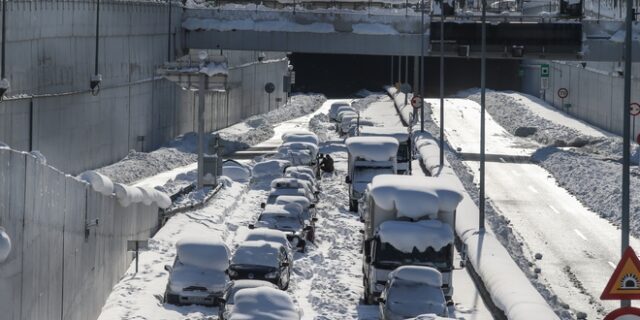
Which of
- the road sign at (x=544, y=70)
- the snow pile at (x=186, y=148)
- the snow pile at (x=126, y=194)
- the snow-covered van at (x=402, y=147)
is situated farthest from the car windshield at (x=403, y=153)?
the road sign at (x=544, y=70)

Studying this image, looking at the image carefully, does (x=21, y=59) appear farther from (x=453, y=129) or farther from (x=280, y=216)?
(x=453, y=129)

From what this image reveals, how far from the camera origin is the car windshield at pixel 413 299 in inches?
1075

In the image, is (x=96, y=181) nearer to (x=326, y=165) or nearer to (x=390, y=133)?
(x=390, y=133)

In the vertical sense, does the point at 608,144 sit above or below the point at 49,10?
below

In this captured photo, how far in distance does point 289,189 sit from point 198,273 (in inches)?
627

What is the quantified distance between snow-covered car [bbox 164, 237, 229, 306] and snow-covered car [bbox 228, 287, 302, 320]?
4332 millimetres

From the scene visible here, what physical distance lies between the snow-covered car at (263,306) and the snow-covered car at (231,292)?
0.73 meters

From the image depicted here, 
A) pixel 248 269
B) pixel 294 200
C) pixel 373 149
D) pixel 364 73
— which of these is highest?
pixel 364 73

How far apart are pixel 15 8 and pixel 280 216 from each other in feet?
37.8

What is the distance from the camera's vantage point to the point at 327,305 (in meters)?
30.7

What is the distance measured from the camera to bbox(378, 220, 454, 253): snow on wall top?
30.5 m

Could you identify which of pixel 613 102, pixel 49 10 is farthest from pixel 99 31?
pixel 613 102

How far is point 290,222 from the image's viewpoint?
130ft

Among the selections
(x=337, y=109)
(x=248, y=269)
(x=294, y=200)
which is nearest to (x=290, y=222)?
(x=294, y=200)
